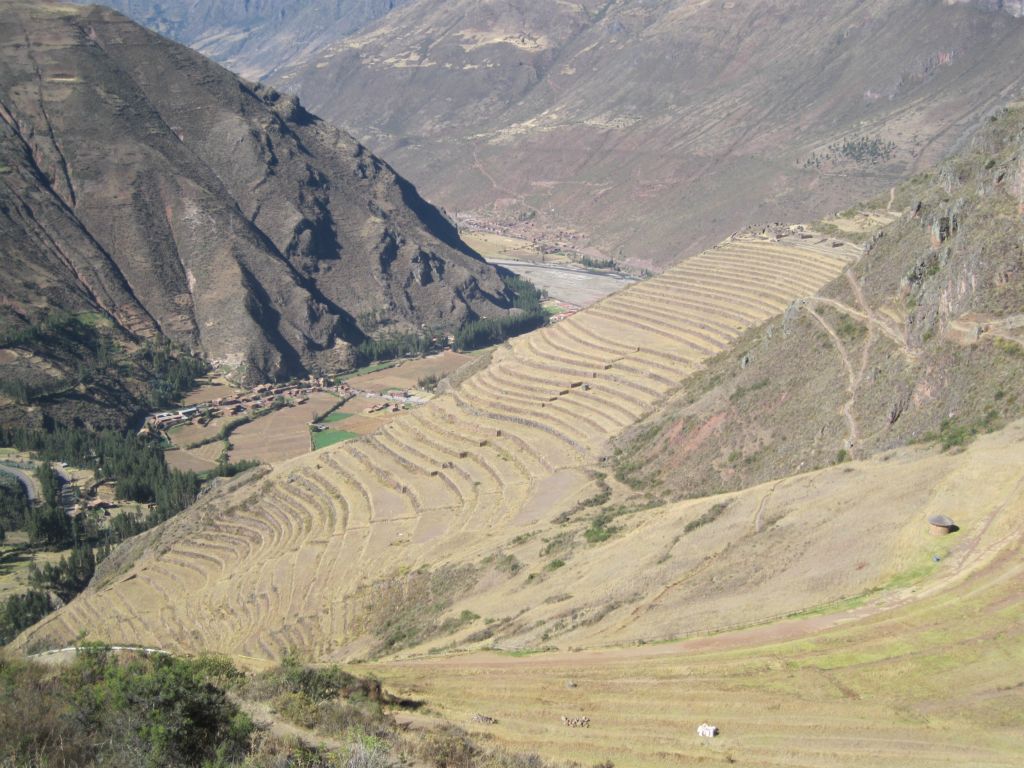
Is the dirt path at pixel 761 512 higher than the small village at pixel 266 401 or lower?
higher

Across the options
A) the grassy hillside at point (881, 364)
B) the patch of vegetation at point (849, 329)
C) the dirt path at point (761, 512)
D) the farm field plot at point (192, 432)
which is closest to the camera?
the dirt path at point (761, 512)

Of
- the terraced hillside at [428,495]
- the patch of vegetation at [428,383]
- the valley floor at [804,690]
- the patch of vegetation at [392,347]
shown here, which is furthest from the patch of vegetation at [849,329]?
the patch of vegetation at [392,347]

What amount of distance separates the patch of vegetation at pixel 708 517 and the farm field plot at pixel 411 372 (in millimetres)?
74778

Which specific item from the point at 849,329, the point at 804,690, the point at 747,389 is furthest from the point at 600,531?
the point at 804,690

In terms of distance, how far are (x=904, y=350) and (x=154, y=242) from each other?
355 feet

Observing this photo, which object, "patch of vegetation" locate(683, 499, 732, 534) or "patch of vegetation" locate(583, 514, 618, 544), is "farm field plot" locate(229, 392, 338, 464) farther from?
"patch of vegetation" locate(683, 499, 732, 534)

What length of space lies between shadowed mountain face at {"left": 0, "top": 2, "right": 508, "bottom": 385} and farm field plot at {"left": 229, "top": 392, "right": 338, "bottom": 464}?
12.6m

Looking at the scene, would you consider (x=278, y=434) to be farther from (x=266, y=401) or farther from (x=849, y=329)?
(x=849, y=329)

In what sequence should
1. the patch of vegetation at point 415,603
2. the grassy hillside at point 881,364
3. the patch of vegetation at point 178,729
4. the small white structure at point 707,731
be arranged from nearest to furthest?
the patch of vegetation at point 178,729, the small white structure at point 707,731, the grassy hillside at point 881,364, the patch of vegetation at point 415,603

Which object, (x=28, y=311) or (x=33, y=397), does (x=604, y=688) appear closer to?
(x=33, y=397)

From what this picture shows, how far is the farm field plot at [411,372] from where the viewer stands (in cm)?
11269

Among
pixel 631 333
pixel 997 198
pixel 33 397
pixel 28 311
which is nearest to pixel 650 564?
pixel 997 198

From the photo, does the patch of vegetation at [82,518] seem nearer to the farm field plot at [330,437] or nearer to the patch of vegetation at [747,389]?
the farm field plot at [330,437]

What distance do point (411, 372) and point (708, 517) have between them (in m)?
84.4
